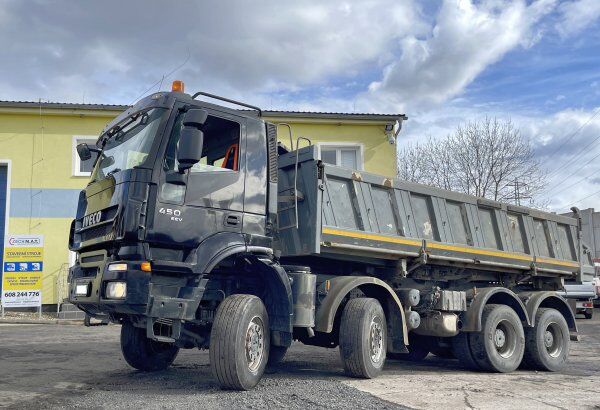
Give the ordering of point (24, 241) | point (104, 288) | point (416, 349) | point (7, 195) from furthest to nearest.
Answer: point (7, 195) → point (24, 241) → point (416, 349) → point (104, 288)

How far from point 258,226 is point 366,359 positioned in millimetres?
2165

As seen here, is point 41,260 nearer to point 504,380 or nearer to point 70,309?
point 70,309

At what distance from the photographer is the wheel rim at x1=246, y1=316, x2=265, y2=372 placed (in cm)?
629

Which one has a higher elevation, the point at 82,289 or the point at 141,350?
the point at 82,289

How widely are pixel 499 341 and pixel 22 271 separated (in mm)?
13720

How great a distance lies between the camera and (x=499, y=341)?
9.13m

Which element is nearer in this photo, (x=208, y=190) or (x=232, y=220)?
(x=208, y=190)

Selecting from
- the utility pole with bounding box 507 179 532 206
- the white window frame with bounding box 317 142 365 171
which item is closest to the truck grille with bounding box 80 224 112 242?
the white window frame with bounding box 317 142 365 171

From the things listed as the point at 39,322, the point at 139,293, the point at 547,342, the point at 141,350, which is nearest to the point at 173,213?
the point at 139,293

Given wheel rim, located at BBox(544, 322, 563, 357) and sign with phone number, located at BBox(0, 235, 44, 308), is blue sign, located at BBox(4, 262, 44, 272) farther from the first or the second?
wheel rim, located at BBox(544, 322, 563, 357)

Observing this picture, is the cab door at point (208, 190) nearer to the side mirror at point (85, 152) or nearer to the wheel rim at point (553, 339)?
the side mirror at point (85, 152)

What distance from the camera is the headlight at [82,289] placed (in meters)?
6.09

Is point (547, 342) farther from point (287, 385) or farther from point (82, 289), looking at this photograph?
point (82, 289)

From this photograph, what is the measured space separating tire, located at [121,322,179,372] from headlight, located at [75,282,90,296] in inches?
63.8
